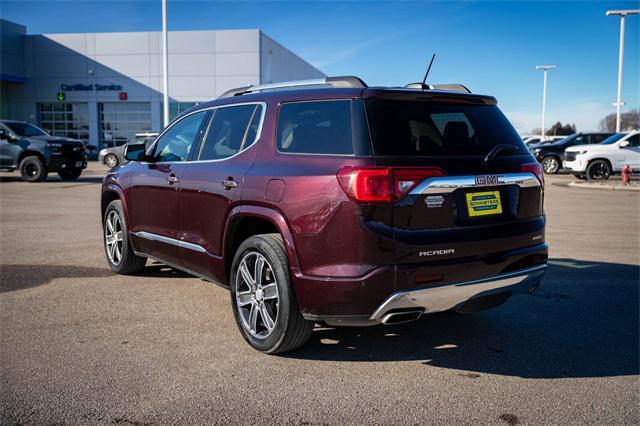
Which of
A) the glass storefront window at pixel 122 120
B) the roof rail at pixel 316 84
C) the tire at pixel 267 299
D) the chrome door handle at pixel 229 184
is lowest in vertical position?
the tire at pixel 267 299

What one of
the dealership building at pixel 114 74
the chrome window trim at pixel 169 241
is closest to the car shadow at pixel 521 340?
the chrome window trim at pixel 169 241

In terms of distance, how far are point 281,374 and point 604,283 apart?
13.6ft

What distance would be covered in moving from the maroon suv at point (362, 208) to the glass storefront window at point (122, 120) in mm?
44749

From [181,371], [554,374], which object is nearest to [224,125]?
[181,371]

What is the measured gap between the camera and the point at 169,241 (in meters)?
5.39

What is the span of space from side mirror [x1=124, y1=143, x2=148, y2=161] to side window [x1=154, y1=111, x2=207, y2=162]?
0.49 ft

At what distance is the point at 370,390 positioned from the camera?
3.62m

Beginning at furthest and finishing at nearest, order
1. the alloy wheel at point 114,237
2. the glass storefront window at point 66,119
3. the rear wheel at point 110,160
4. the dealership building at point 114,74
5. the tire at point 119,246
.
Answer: the glass storefront window at point 66,119, the dealership building at point 114,74, the rear wheel at point 110,160, the alloy wheel at point 114,237, the tire at point 119,246

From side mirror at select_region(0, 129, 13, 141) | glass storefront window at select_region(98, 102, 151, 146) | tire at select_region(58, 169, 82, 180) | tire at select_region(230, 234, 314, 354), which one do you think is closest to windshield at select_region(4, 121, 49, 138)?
side mirror at select_region(0, 129, 13, 141)

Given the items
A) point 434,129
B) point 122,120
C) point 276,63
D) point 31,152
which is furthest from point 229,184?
point 276,63

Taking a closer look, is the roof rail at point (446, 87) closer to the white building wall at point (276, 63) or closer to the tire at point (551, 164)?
the tire at point (551, 164)

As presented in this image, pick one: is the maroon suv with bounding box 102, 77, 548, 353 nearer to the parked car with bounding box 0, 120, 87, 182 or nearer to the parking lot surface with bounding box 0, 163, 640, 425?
the parking lot surface with bounding box 0, 163, 640, 425

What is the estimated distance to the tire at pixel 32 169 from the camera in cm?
1919

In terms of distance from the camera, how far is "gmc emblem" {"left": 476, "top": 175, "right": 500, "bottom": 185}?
12.8 feet
